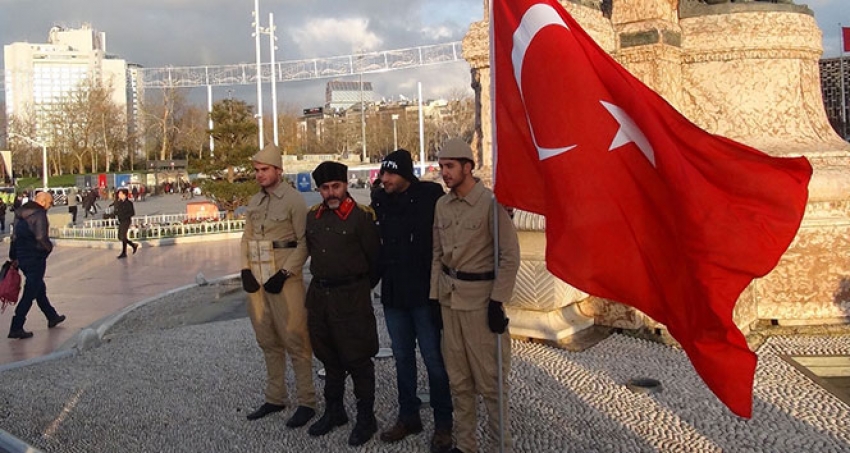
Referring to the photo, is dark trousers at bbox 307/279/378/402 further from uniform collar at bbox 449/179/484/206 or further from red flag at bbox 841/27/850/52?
red flag at bbox 841/27/850/52

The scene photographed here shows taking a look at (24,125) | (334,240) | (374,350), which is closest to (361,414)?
(374,350)

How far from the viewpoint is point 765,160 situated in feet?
9.34

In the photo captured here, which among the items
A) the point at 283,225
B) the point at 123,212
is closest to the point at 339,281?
the point at 283,225

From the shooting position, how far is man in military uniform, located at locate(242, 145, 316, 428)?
442 centimetres

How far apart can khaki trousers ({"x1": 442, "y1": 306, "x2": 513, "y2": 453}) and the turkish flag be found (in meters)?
0.65

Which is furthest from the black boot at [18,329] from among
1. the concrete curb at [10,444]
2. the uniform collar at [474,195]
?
the uniform collar at [474,195]

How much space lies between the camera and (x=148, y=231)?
65.3 feet

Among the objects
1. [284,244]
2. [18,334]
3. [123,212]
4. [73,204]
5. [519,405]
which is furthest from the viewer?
[73,204]

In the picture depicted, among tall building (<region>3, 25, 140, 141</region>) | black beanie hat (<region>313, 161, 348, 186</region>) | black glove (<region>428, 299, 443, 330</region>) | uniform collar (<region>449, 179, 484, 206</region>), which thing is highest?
tall building (<region>3, 25, 140, 141</region>)

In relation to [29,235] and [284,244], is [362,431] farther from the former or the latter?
[29,235]

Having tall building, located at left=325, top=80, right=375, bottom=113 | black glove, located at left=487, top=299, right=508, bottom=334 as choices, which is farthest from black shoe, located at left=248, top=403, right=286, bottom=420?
tall building, located at left=325, top=80, right=375, bottom=113

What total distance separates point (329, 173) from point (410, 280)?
0.75 metres

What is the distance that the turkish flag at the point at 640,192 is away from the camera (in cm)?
269

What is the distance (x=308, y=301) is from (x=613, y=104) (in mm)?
2079
